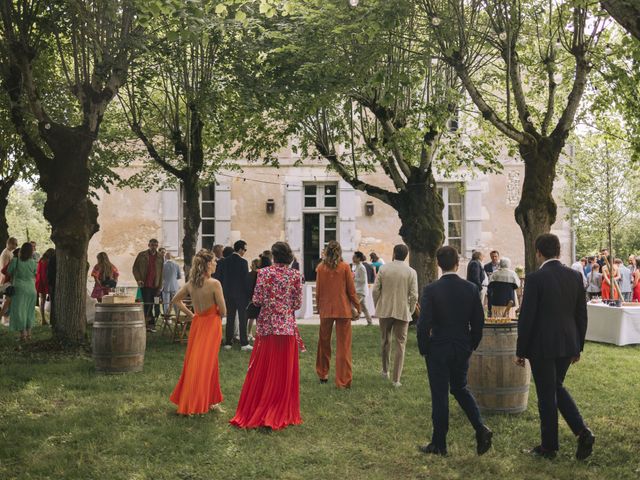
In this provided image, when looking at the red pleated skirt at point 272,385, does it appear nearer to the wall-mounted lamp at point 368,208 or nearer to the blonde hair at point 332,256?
the blonde hair at point 332,256

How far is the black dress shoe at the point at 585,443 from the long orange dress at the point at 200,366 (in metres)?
3.45

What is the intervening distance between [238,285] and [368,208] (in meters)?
10.3

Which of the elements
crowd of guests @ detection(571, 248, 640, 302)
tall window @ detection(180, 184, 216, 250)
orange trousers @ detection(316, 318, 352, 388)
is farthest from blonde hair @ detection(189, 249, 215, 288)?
tall window @ detection(180, 184, 216, 250)

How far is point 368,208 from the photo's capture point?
2244 centimetres

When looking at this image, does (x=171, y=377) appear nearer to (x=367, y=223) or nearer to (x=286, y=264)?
(x=286, y=264)

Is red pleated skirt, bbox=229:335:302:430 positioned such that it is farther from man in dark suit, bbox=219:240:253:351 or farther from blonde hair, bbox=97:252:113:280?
blonde hair, bbox=97:252:113:280

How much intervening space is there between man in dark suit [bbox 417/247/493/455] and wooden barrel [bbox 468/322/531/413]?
4.24 feet

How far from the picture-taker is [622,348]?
536 inches

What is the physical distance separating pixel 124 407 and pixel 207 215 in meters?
15.2

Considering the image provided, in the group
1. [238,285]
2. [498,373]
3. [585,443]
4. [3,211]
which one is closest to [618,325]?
[238,285]

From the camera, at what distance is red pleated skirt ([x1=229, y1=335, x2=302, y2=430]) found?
23.4 ft

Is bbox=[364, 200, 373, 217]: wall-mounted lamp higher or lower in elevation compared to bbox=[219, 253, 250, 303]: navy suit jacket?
higher

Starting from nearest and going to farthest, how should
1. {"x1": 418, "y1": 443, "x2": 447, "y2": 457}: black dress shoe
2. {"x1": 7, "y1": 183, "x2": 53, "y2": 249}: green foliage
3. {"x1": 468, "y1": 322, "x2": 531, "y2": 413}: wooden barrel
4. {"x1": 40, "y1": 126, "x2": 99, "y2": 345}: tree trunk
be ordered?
{"x1": 418, "y1": 443, "x2": 447, "y2": 457}: black dress shoe < {"x1": 468, "y1": 322, "x2": 531, "y2": 413}: wooden barrel < {"x1": 40, "y1": 126, "x2": 99, "y2": 345}: tree trunk < {"x1": 7, "y1": 183, "x2": 53, "y2": 249}: green foliage

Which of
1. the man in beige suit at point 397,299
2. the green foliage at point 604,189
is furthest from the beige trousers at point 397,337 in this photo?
the green foliage at point 604,189
